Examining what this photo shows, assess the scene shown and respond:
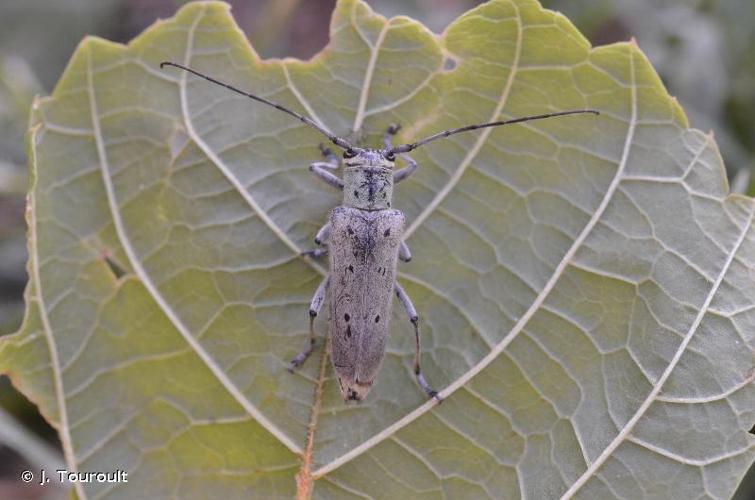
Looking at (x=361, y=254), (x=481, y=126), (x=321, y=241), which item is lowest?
(x=361, y=254)

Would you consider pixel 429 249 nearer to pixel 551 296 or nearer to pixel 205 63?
pixel 551 296

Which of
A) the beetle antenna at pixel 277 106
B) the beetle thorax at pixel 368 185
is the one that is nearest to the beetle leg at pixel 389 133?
the beetle thorax at pixel 368 185

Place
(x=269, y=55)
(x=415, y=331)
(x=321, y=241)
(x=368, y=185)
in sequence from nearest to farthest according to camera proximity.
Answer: (x=415, y=331)
(x=321, y=241)
(x=368, y=185)
(x=269, y=55)

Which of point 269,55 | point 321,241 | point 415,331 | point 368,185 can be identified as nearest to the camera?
point 415,331

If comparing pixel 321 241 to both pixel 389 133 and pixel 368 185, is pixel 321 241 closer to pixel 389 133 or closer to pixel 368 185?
pixel 368 185

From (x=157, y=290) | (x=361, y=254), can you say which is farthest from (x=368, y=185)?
(x=157, y=290)

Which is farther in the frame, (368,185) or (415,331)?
(368,185)

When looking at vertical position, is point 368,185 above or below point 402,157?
below

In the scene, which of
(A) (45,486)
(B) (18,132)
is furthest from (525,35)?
(A) (45,486)
